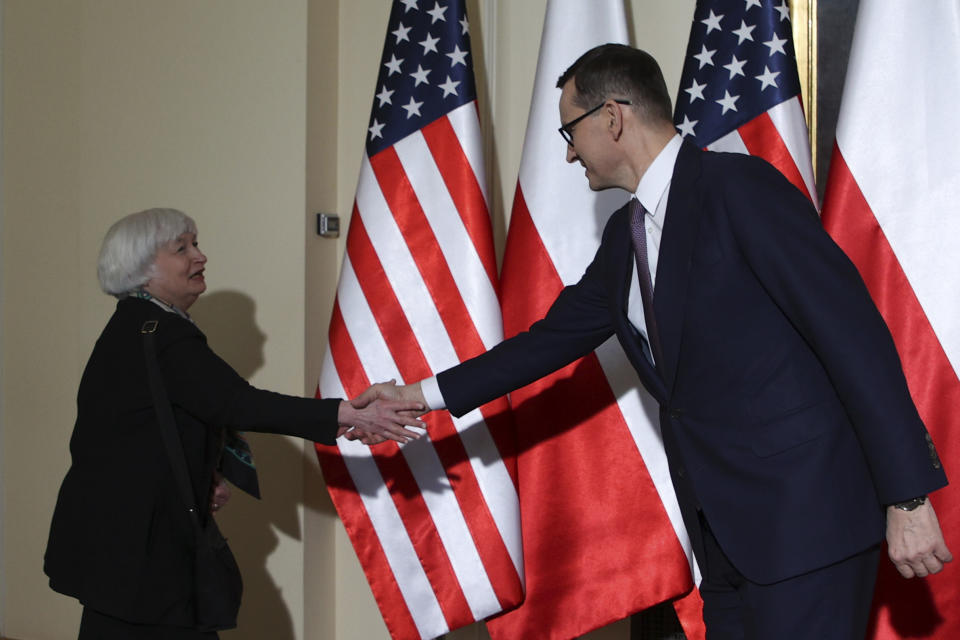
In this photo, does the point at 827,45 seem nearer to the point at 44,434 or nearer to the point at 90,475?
the point at 90,475

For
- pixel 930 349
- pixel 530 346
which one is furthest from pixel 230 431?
pixel 930 349

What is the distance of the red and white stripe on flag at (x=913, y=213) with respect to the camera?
2.45m

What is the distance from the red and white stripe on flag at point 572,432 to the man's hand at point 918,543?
3.52ft

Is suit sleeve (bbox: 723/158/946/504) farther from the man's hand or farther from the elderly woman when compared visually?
the elderly woman

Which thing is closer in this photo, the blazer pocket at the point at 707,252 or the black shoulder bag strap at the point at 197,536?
the blazer pocket at the point at 707,252

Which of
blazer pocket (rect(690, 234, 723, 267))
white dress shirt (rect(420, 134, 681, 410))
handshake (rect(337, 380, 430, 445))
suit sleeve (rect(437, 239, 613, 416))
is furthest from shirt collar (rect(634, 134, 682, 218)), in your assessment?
handshake (rect(337, 380, 430, 445))

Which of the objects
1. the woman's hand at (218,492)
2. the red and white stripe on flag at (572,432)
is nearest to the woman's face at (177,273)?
the woman's hand at (218,492)

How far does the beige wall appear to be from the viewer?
3.17m

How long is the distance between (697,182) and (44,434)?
2.70m

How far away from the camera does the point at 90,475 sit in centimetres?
225

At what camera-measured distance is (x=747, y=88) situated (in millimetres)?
2633

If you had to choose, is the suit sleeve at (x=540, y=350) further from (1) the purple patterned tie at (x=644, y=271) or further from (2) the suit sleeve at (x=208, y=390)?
(2) the suit sleeve at (x=208, y=390)

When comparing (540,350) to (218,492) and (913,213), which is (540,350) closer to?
(218,492)

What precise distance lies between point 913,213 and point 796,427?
1040 millimetres
